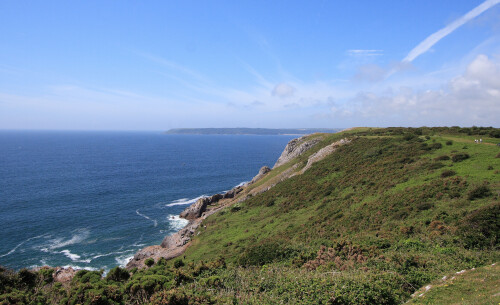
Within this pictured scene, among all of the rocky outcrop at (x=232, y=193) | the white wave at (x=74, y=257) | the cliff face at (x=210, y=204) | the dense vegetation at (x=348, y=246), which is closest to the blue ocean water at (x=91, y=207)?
the white wave at (x=74, y=257)

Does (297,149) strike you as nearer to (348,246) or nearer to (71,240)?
(71,240)

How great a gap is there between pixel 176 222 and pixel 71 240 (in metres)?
19.4

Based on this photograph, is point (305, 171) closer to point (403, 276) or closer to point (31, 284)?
point (403, 276)

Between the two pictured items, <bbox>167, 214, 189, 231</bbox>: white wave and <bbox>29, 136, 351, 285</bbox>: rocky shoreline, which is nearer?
<bbox>29, 136, 351, 285</bbox>: rocky shoreline

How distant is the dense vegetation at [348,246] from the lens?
1656cm

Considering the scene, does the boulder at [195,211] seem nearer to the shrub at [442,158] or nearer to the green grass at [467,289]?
the shrub at [442,158]

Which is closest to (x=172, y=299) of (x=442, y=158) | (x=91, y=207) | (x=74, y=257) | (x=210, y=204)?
(x=74, y=257)

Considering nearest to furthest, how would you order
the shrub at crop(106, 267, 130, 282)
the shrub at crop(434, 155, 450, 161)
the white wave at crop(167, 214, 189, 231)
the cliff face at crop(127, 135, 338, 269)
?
1. the shrub at crop(106, 267, 130, 282)
2. the shrub at crop(434, 155, 450, 161)
3. the cliff face at crop(127, 135, 338, 269)
4. the white wave at crop(167, 214, 189, 231)

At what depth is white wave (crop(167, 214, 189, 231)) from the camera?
5797cm

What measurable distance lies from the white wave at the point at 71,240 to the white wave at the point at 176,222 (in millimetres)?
15905

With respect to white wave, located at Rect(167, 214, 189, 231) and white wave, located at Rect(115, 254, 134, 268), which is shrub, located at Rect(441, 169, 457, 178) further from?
white wave, located at Rect(167, 214, 189, 231)

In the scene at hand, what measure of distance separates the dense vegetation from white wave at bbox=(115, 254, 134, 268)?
35.9ft

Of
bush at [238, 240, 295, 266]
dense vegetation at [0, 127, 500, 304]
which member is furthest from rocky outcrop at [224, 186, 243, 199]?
bush at [238, 240, 295, 266]

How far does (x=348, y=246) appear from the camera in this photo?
22203 millimetres
